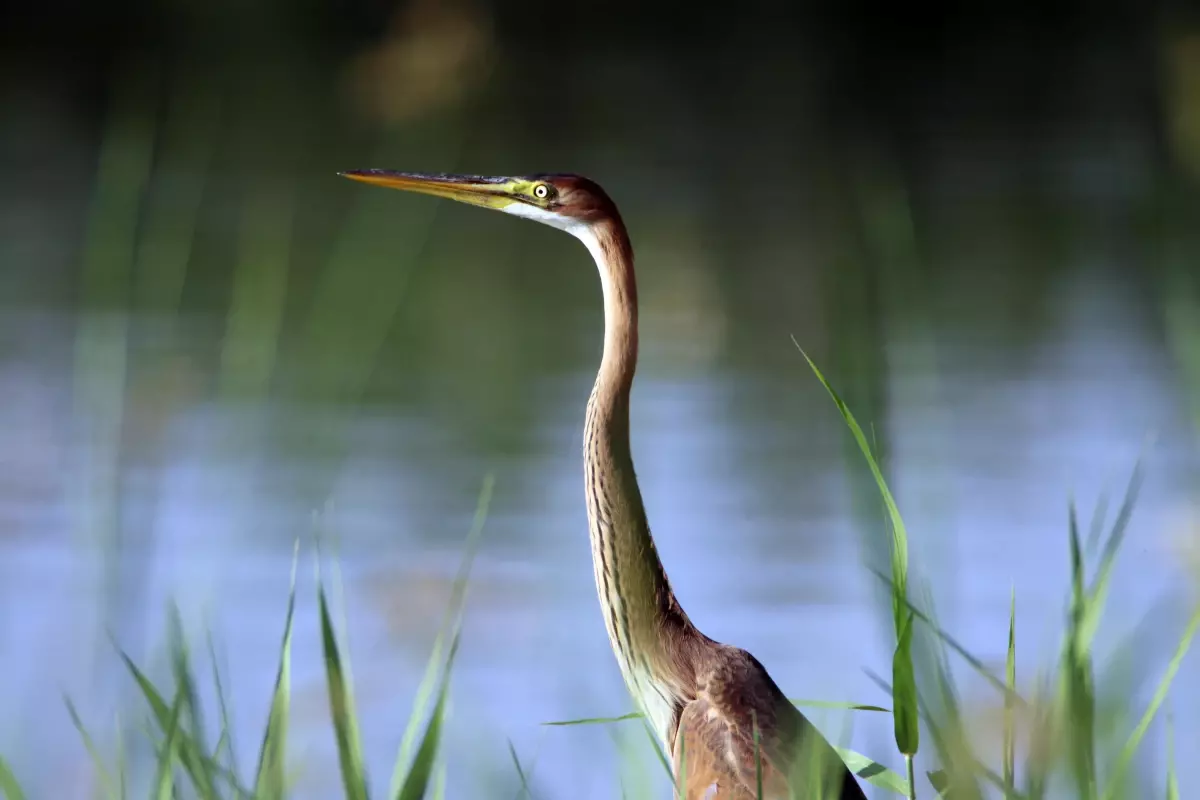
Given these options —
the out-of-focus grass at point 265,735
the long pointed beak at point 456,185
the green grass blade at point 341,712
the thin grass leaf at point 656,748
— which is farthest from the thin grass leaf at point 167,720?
the long pointed beak at point 456,185

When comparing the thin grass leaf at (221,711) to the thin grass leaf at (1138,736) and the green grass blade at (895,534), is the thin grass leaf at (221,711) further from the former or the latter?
the thin grass leaf at (1138,736)

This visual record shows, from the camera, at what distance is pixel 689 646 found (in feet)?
8.75

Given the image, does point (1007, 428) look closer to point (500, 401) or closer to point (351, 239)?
point (500, 401)

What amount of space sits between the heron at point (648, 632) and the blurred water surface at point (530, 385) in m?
0.09

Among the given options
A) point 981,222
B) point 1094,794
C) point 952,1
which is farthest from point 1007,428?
point 952,1

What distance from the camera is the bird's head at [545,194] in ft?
9.65

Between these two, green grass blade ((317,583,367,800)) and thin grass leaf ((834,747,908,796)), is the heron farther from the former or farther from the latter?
green grass blade ((317,583,367,800))

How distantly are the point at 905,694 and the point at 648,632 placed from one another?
95 centimetres

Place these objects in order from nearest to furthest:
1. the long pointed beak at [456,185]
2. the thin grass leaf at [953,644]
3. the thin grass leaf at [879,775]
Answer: the thin grass leaf at [953,644]
the thin grass leaf at [879,775]
the long pointed beak at [456,185]

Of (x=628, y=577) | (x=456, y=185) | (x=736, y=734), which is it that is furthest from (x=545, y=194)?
(x=736, y=734)

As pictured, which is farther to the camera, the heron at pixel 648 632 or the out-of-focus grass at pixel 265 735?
the heron at pixel 648 632

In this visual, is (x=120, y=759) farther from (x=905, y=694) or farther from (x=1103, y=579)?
(x=1103, y=579)

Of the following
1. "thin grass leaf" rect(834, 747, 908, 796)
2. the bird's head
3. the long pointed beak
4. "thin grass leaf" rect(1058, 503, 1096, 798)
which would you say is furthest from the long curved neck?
"thin grass leaf" rect(1058, 503, 1096, 798)

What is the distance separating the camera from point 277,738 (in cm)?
167
